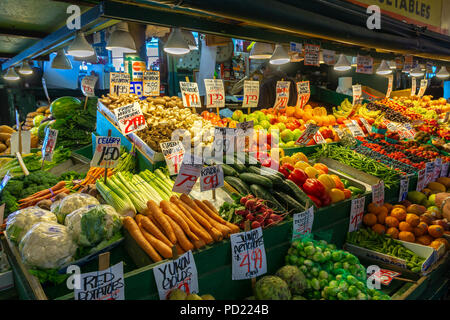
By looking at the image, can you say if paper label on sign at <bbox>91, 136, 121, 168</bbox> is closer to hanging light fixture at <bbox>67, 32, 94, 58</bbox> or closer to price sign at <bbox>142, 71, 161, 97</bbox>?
hanging light fixture at <bbox>67, 32, 94, 58</bbox>

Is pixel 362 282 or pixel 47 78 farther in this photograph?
pixel 47 78

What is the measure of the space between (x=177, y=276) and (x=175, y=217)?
0.52 meters

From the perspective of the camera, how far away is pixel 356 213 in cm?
360

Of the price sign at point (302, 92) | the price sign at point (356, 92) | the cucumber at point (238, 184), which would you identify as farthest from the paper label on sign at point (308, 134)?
the price sign at point (356, 92)

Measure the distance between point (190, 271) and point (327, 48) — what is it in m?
4.07

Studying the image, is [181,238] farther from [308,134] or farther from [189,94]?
[308,134]

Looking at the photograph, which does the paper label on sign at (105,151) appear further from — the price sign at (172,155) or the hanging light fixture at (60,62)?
the hanging light fixture at (60,62)

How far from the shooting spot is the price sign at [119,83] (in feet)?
15.5

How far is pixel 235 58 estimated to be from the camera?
1159 centimetres

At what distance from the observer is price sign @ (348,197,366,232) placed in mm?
3527

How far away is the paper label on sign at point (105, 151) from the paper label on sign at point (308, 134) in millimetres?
2789
